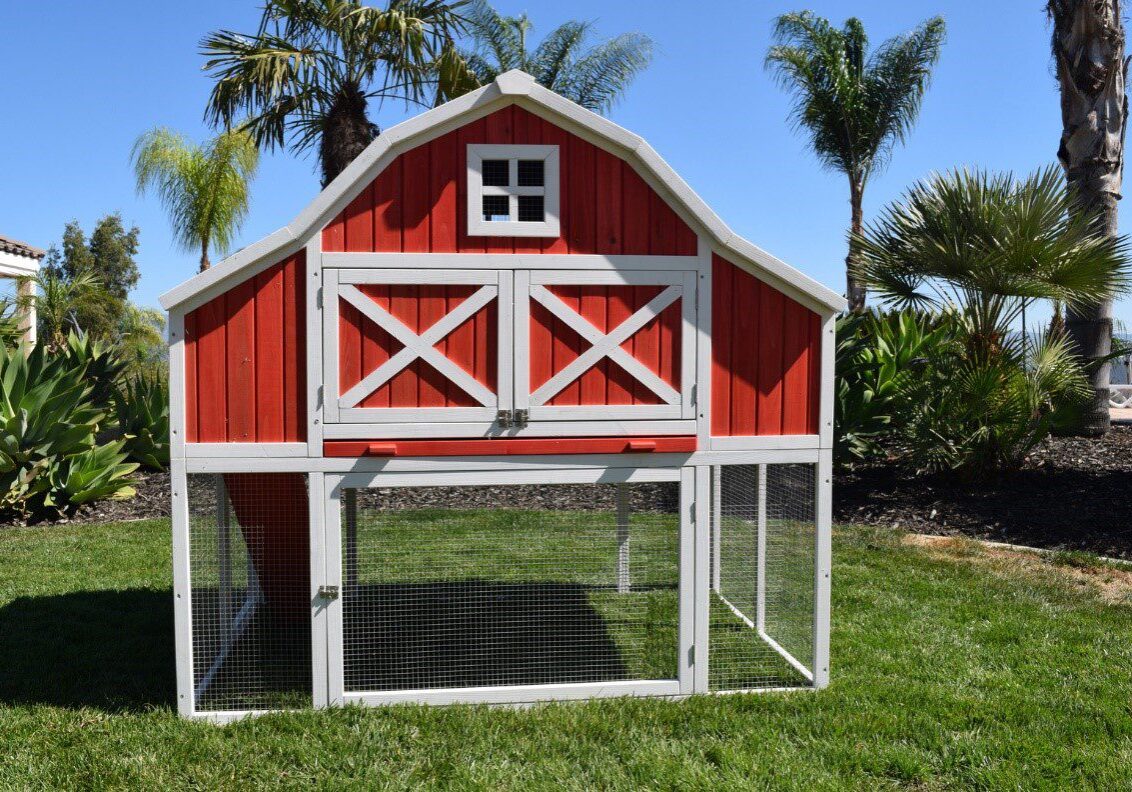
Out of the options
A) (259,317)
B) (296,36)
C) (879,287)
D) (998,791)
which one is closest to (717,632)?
(998,791)

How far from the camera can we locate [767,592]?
6.65 m

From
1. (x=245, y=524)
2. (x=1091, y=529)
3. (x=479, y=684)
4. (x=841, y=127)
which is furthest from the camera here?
(x=841, y=127)

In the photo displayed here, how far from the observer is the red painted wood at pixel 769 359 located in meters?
5.15

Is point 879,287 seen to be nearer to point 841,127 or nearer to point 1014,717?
point 1014,717

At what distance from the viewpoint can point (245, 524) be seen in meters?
5.89

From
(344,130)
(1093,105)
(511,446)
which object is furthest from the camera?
(344,130)

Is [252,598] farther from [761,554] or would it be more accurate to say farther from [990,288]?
[990,288]

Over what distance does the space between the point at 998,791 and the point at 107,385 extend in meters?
11.2

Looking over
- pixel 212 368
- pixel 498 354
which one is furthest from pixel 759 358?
pixel 212 368

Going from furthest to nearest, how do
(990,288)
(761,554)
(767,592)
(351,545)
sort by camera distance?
(990,288), (767,592), (761,554), (351,545)

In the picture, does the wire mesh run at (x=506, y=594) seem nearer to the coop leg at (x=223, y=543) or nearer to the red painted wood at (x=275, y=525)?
the red painted wood at (x=275, y=525)

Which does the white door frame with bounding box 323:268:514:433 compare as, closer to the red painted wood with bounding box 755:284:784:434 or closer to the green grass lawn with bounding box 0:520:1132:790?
the red painted wood with bounding box 755:284:784:434

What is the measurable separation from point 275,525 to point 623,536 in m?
2.52

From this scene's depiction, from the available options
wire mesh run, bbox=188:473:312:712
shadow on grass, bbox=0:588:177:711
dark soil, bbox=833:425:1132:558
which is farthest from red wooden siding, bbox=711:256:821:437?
dark soil, bbox=833:425:1132:558
